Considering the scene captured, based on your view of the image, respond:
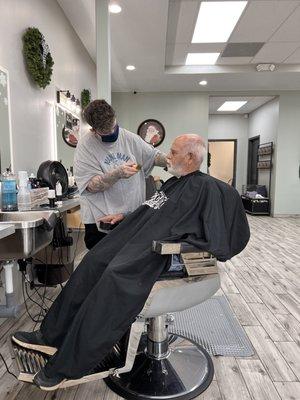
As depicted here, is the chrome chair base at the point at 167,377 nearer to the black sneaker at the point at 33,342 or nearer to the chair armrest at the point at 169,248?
the black sneaker at the point at 33,342

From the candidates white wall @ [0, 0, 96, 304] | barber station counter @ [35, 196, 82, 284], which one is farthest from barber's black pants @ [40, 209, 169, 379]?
barber station counter @ [35, 196, 82, 284]

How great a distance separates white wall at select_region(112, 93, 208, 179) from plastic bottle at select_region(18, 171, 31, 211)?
14.8 feet

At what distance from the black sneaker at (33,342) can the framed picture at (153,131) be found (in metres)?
5.21

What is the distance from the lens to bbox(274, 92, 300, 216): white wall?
625cm

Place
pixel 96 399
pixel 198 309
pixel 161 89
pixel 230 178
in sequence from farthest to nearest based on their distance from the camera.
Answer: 1. pixel 230 178
2. pixel 161 89
3. pixel 198 309
4. pixel 96 399

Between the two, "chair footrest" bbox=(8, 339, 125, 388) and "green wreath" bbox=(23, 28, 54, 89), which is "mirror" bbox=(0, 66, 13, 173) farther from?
"chair footrest" bbox=(8, 339, 125, 388)

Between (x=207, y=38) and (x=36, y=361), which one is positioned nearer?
(x=36, y=361)

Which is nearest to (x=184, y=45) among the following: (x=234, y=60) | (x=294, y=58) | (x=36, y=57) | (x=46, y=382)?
(x=234, y=60)

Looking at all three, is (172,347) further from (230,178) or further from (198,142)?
(230,178)

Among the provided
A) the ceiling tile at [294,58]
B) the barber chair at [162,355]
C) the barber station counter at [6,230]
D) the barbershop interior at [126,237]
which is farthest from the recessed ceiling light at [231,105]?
the barber station counter at [6,230]

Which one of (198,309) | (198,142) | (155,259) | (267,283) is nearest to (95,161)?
(198,142)

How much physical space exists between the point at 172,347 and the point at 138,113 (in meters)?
5.36

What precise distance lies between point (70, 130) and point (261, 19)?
8.16ft

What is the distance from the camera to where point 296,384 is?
1.42 metres
